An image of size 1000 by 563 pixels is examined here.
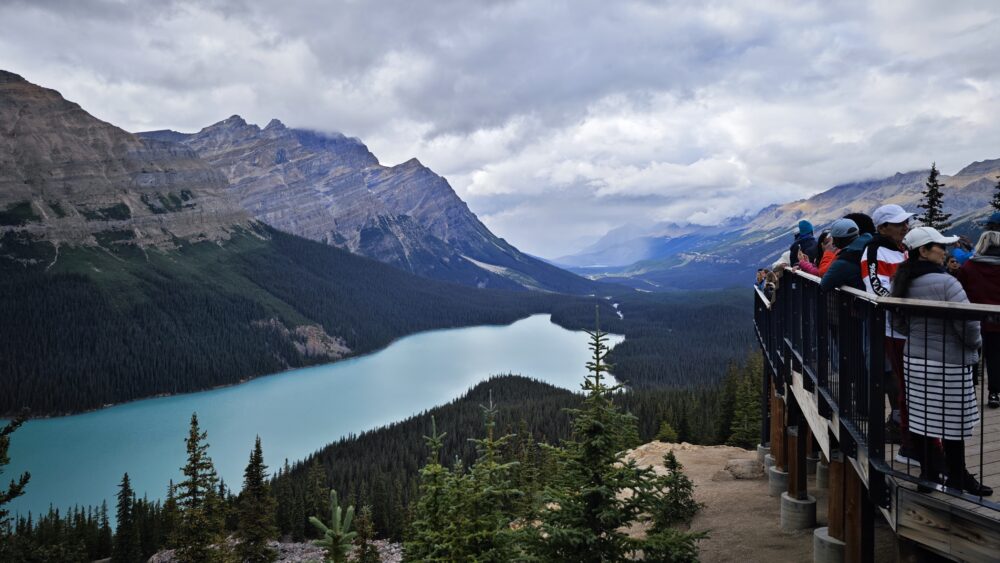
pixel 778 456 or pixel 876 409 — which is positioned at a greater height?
pixel 876 409

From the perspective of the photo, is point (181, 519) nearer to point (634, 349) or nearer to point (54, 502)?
point (54, 502)

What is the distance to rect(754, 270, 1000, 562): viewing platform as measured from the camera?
534cm

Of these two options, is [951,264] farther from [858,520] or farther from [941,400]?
[941,400]

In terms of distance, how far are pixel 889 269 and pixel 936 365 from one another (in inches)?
72.1

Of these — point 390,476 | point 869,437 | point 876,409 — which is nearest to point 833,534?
point 869,437

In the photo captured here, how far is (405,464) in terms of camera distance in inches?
2847

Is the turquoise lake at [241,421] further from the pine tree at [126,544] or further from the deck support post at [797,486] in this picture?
the deck support post at [797,486]

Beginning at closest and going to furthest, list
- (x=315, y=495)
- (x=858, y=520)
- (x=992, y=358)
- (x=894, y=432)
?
(x=894, y=432), (x=858, y=520), (x=992, y=358), (x=315, y=495)

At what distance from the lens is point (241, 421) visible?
105 meters

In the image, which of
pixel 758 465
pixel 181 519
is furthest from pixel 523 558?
pixel 181 519

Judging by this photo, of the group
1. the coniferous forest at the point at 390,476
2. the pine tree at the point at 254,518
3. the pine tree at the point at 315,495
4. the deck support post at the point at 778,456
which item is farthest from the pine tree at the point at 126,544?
the deck support post at the point at 778,456

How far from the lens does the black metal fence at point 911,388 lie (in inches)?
217

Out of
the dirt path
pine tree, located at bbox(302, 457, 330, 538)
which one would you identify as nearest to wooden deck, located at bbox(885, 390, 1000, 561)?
the dirt path

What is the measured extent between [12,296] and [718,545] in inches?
7887
